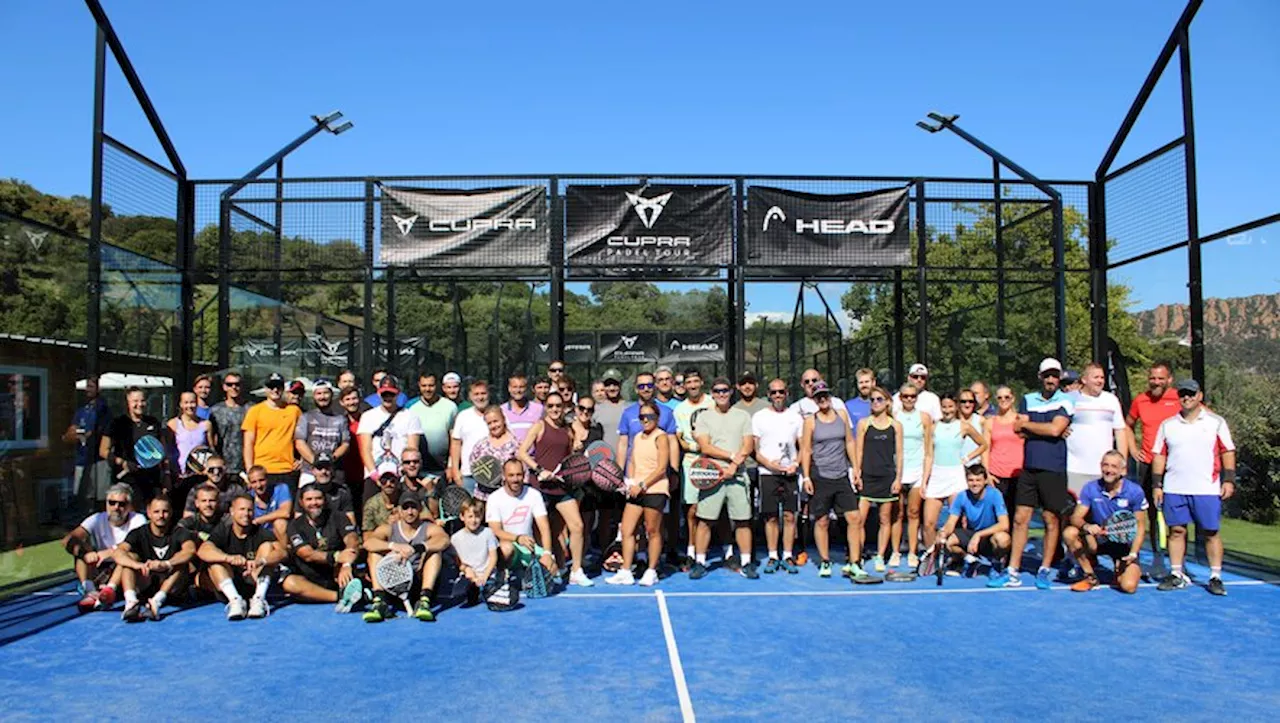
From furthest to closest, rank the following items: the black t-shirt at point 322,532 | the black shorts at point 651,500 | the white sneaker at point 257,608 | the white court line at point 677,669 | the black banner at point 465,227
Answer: the black banner at point 465,227
the black shorts at point 651,500
the black t-shirt at point 322,532
the white sneaker at point 257,608
the white court line at point 677,669

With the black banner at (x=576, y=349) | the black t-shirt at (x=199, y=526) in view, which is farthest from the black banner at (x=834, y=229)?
the black banner at (x=576, y=349)

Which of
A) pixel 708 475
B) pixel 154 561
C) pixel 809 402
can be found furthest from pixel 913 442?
pixel 154 561

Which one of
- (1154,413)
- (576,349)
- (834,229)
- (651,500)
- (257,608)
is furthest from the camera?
(576,349)

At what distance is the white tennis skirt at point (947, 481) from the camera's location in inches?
320

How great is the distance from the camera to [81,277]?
8.90 m

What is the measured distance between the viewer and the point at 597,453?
786cm

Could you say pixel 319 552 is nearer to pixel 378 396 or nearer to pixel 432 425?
pixel 432 425

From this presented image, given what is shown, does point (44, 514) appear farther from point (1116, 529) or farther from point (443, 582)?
point (1116, 529)

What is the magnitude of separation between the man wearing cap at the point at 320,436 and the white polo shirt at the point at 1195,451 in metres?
6.71

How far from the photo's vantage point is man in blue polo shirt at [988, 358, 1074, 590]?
766 centimetres

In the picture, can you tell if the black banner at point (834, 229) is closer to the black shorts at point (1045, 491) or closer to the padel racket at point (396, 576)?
the black shorts at point (1045, 491)

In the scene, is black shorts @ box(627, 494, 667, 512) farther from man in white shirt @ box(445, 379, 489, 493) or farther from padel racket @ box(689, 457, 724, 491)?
man in white shirt @ box(445, 379, 489, 493)

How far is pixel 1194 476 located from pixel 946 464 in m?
1.87

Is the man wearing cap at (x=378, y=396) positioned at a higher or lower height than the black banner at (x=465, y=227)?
lower
